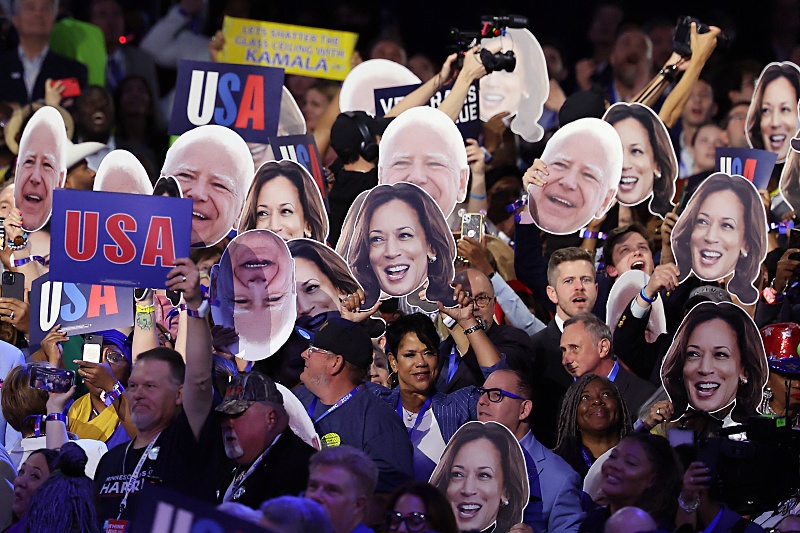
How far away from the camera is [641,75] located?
1052 cm

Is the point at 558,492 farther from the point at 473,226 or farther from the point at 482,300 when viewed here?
the point at 473,226

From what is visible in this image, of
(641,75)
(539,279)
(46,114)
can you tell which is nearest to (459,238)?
(539,279)

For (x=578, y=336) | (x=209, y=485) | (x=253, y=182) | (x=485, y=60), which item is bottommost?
(x=209, y=485)

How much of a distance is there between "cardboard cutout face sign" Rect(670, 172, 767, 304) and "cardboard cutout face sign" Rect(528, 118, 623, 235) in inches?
17.2

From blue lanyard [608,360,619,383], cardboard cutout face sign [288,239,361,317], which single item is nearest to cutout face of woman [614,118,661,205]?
blue lanyard [608,360,619,383]

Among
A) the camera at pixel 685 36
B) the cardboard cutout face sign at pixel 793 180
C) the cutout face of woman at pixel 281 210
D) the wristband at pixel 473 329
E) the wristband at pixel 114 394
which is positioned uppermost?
the camera at pixel 685 36

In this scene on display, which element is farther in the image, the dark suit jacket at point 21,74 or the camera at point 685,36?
the dark suit jacket at point 21,74

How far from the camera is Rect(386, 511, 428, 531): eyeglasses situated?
5.41 meters

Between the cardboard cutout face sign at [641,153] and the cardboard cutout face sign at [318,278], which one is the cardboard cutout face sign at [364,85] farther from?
the cardboard cutout face sign at [318,278]

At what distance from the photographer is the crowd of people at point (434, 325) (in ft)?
19.4

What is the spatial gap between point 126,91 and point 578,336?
4.51 m

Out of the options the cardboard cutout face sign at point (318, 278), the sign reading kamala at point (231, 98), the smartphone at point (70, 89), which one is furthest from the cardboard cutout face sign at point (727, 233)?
the smartphone at point (70, 89)

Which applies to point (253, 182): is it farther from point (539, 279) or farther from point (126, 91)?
point (126, 91)

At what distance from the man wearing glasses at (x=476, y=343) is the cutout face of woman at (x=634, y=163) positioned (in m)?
1.09
